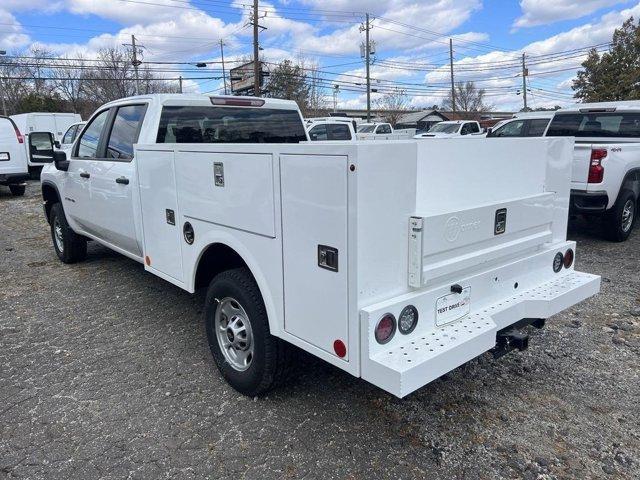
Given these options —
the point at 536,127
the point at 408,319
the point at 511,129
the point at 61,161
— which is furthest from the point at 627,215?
the point at 61,161

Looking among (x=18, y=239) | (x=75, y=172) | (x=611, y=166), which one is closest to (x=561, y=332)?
(x=611, y=166)

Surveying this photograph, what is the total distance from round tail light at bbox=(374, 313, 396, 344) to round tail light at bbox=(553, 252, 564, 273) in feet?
5.41

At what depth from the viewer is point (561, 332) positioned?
14.2ft

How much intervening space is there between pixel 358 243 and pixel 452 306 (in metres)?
0.78

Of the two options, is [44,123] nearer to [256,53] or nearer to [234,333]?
[256,53]

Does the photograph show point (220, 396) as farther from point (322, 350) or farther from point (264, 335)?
point (322, 350)

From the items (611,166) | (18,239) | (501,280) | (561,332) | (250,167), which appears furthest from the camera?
(18,239)

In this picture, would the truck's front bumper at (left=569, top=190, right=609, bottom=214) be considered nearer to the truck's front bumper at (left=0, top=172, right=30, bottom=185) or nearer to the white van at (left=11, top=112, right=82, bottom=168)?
the truck's front bumper at (left=0, top=172, right=30, bottom=185)

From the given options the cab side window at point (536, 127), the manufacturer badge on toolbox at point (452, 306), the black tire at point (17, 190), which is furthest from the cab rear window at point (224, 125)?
the black tire at point (17, 190)

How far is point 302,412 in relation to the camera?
319 cm

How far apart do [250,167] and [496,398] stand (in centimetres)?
217

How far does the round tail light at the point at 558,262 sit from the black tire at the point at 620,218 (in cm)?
462

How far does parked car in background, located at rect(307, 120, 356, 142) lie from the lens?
15558mm

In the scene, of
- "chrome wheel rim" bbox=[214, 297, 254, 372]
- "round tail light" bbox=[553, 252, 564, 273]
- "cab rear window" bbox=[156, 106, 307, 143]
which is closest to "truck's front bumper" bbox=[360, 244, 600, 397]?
"round tail light" bbox=[553, 252, 564, 273]
